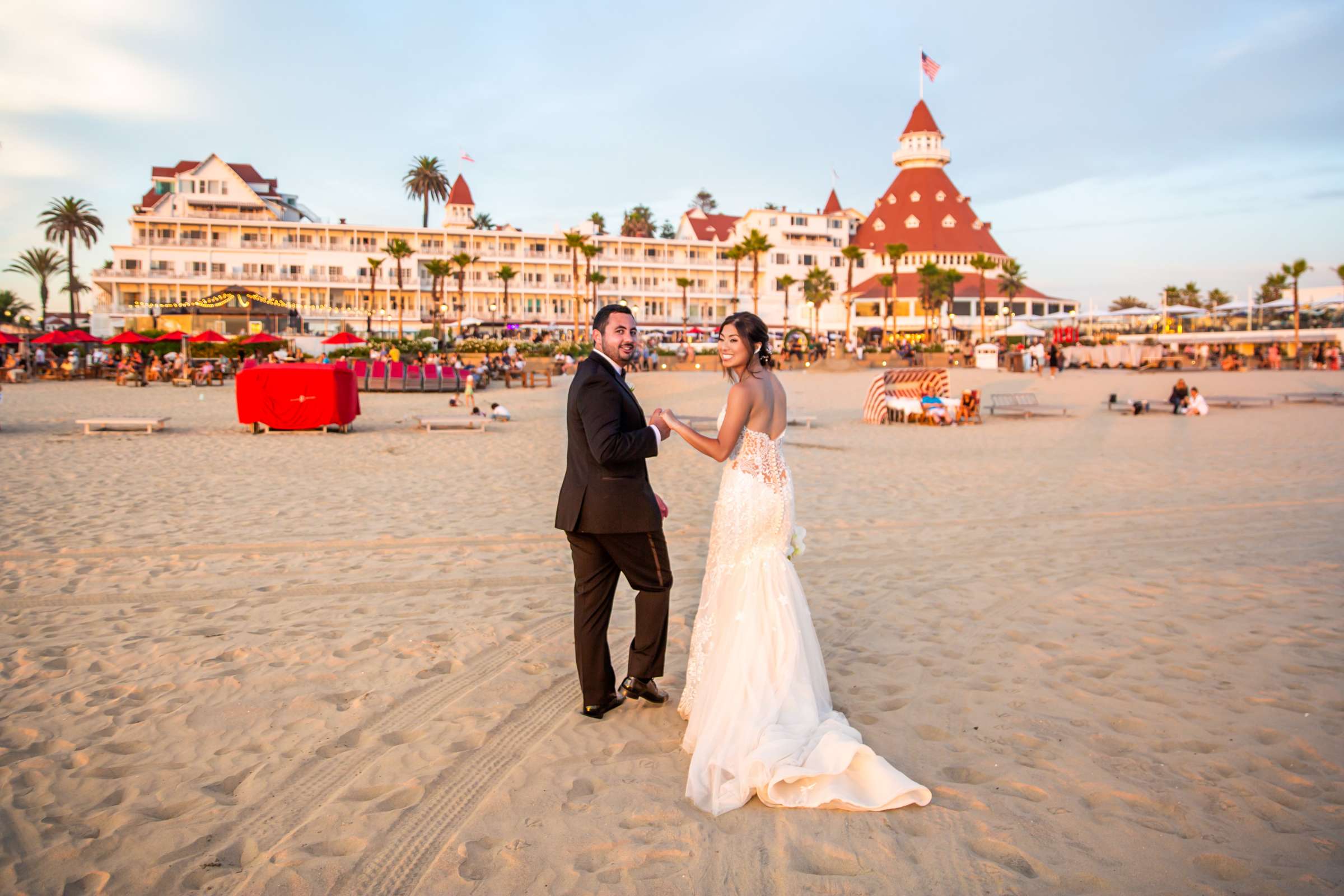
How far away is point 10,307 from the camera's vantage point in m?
87.9

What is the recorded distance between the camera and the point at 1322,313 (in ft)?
215

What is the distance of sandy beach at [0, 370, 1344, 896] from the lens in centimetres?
295

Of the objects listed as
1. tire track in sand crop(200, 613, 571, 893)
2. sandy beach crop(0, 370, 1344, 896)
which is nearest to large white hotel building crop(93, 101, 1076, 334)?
sandy beach crop(0, 370, 1344, 896)

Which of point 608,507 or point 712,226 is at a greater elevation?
point 712,226

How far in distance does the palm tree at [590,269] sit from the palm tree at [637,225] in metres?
20.6

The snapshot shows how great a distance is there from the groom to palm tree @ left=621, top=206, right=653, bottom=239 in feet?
310

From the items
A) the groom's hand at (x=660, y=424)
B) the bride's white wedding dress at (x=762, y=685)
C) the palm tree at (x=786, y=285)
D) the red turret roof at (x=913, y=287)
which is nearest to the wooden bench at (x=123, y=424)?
the groom's hand at (x=660, y=424)

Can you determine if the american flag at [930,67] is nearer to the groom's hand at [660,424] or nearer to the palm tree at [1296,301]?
the palm tree at [1296,301]

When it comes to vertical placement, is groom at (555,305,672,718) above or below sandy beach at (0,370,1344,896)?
above

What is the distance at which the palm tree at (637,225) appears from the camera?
97.3m

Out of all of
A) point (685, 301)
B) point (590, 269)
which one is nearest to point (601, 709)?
point (590, 269)

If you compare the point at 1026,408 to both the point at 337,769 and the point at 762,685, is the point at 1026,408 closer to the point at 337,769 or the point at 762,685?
the point at 762,685

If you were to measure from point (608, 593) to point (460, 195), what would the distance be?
82.8m

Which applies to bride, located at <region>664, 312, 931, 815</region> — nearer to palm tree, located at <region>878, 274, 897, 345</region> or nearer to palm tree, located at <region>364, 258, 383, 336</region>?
palm tree, located at <region>364, 258, 383, 336</region>
